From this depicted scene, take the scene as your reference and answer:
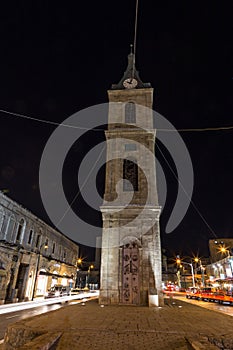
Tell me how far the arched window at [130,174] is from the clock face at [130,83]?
8537 mm

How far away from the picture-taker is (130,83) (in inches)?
962

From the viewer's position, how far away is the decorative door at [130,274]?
53.3 feet

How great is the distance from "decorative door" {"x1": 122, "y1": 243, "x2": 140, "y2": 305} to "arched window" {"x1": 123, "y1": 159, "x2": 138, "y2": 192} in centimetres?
488

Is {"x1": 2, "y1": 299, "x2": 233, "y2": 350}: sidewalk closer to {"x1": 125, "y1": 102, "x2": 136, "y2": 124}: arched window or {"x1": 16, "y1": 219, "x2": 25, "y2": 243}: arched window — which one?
{"x1": 125, "y1": 102, "x2": 136, "y2": 124}: arched window

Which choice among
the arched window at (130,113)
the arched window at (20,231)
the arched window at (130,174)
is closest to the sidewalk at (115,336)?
the arched window at (130,174)

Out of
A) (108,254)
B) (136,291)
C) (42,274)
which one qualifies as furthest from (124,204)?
(42,274)

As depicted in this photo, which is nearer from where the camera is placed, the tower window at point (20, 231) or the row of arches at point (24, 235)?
the row of arches at point (24, 235)

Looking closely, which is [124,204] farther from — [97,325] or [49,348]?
[49,348]

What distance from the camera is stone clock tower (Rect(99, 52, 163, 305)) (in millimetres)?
16516

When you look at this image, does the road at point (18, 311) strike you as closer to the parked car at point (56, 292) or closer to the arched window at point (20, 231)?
the arched window at point (20, 231)

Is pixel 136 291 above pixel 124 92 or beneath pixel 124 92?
beneath

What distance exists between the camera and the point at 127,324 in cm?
894

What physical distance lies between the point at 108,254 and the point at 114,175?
6.68 m

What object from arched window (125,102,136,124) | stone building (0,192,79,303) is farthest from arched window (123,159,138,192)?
stone building (0,192,79,303)
